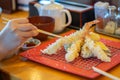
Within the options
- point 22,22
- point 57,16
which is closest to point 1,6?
point 57,16

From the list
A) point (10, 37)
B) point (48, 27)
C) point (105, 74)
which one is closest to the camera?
point (105, 74)

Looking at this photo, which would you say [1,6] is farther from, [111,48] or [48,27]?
[111,48]

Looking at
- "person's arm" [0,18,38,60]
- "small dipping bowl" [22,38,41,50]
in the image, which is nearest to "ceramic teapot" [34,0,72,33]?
"small dipping bowl" [22,38,41,50]

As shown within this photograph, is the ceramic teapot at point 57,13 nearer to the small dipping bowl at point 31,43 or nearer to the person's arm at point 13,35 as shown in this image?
the small dipping bowl at point 31,43

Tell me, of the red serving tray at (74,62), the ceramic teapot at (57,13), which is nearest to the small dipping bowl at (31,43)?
the red serving tray at (74,62)

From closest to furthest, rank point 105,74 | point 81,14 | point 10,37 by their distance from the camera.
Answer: point 105,74 → point 10,37 → point 81,14

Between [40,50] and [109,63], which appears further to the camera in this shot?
[40,50]

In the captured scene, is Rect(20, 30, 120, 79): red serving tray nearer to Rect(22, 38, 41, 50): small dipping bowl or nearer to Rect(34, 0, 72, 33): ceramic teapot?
Rect(22, 38, 41, 50): small dipping bowl

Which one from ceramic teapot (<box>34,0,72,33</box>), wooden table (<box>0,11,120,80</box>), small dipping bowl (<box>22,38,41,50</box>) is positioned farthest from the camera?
ceramic teapot (<box>34,0,72,33</box>)
